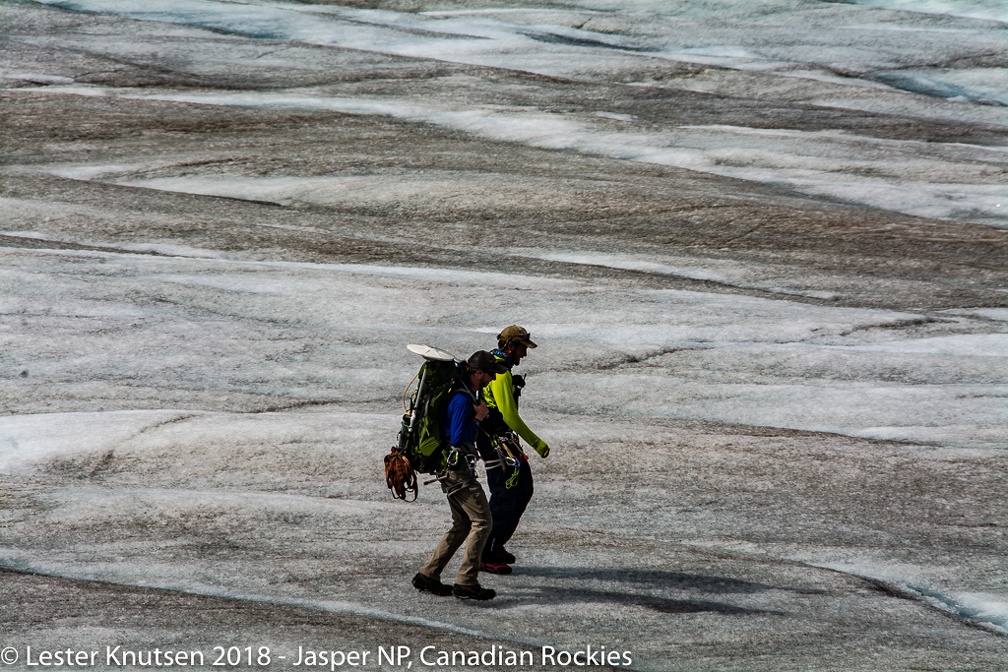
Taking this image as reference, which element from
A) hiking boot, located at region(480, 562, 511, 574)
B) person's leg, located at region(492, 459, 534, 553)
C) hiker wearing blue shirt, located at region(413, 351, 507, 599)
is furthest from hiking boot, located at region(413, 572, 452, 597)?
person's leg, located at region(492, 459, 534, 553)

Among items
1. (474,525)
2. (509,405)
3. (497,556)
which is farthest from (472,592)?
(509,405)

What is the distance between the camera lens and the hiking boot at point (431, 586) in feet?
41.0

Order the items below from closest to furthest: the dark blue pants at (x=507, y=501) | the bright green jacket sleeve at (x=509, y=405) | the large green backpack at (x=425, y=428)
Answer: the large green backpack at (x=425, y=428) < the bright green jacket sleeve at (x=509, y=405) < the dark blue pants at (x=507, y=501)

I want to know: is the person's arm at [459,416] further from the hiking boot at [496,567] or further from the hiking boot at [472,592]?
the hiking boot at [496,567]

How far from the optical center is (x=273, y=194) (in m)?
32.8

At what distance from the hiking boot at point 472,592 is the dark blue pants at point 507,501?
995mm

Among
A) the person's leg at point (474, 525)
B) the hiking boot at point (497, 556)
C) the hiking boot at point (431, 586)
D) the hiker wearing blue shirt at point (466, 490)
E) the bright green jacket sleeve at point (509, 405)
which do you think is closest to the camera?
the hiker wearing blue shirt at point (466, 490)

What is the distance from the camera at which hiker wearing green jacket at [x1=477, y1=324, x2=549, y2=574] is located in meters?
13.1

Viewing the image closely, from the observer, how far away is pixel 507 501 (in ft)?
43.8

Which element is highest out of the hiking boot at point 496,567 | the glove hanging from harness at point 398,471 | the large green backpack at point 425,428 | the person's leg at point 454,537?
the large green backpack at point 425,428

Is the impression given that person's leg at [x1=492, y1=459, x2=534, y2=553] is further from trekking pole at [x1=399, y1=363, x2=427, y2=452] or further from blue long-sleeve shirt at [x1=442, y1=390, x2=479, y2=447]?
trekking pole at [x1=399, y1=363, x2=427, y2=452]

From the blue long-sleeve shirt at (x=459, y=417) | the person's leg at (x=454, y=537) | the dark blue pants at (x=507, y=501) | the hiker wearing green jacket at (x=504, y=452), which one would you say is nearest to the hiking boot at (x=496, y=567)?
the hiker wearing green jacket at (x=504, y=452)

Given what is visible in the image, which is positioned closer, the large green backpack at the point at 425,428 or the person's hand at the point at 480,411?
the large green backpack at the point at 425,428

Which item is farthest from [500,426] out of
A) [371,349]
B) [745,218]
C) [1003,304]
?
[745,218]
